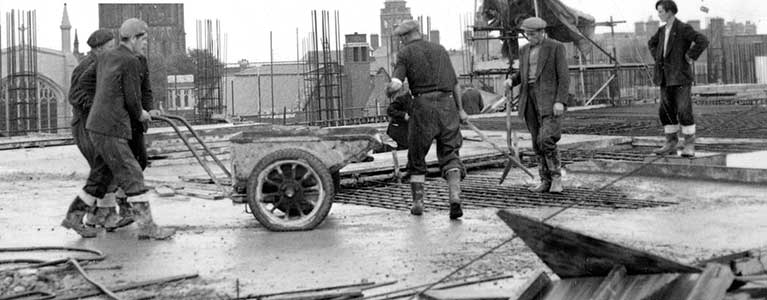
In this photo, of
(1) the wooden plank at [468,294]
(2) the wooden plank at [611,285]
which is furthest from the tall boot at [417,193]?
(2) the wooden plank at [611,285]

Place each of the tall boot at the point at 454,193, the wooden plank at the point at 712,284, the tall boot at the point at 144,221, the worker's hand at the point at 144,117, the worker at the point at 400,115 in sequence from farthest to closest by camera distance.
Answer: the worker at the point at 400,115 < the tall boot at the point at 454,193 < the worker's hand at the point at 144,117 < the tall boot at the point at 144,221 < the wooden plank at the point at 712,284

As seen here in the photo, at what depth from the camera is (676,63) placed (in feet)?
35.8

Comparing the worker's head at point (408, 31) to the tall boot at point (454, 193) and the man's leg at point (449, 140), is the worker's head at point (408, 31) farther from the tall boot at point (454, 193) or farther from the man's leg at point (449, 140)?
the tall boot at point (454, 193)

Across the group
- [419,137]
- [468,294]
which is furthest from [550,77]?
[468,294]

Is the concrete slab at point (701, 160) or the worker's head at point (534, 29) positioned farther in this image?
the concrete slab at point (701, 160)

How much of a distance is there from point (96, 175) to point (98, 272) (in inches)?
79.3

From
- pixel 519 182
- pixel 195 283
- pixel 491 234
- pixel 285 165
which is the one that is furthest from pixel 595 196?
pixel 195 283

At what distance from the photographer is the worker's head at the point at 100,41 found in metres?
8.09

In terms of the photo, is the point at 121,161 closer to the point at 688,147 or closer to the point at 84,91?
the point at 84,91

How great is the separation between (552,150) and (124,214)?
3.92 meters

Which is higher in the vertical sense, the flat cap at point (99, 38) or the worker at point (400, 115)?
the flat cap at point (99, 38)

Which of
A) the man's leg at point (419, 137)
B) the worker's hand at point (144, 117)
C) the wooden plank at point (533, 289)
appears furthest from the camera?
the man's leg at point (419, 137)

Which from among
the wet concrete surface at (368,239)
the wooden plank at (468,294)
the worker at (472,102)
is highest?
the worker at (472,102)

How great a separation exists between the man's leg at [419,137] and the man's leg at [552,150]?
1623mm
